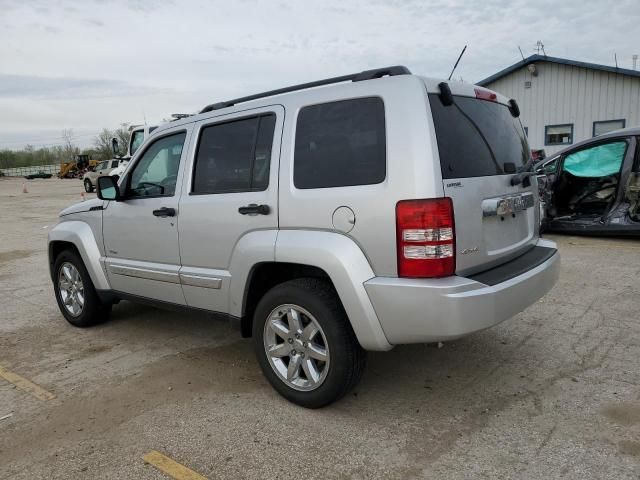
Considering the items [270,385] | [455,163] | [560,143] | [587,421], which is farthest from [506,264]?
[560,143]

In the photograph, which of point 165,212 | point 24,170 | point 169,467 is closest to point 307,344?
point 169,467

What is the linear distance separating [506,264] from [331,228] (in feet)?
3.82

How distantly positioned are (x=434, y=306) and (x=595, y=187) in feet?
24.0

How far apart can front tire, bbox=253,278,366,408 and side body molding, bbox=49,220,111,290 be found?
6.82 ft

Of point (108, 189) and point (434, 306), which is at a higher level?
point (108, 189)

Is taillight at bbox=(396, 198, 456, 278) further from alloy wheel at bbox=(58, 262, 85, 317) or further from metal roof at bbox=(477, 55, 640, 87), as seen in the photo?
metal roof at bbox=(477, 55, 640, 87)

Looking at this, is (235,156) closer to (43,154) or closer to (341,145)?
(341,145)

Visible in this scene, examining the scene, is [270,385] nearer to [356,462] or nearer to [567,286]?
[356,462]

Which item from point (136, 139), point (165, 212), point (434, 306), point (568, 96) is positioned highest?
point (568, 96)

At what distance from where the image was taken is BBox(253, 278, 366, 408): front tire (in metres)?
3.07

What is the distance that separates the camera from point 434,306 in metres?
2.74

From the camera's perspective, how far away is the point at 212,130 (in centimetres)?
388

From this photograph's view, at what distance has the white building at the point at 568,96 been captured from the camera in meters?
16.9

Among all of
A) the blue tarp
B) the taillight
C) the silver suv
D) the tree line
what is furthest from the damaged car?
the tree line
